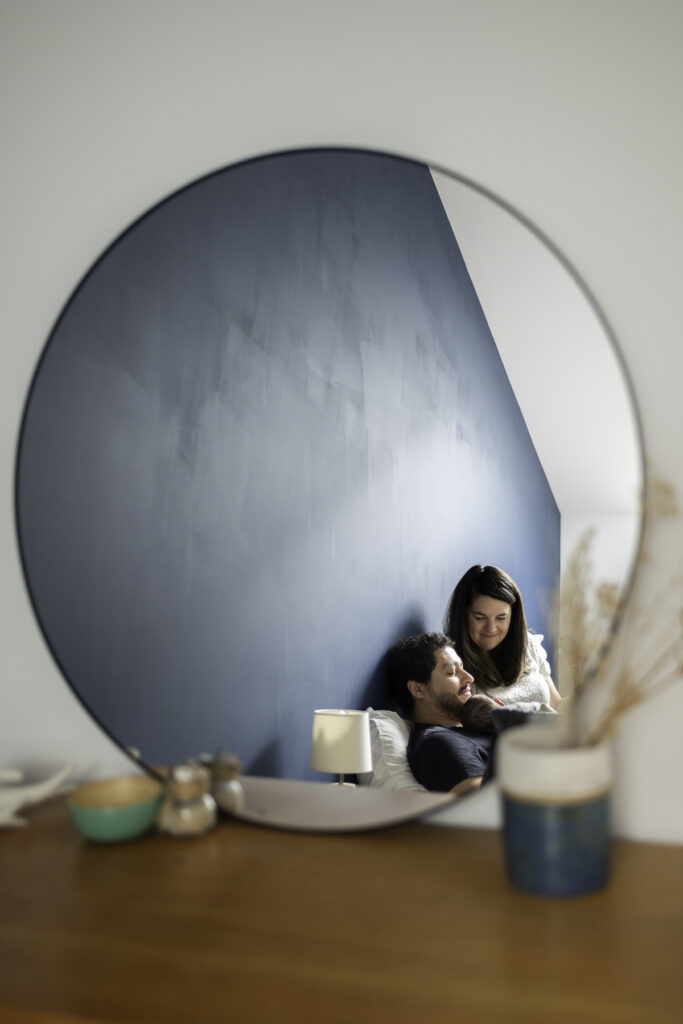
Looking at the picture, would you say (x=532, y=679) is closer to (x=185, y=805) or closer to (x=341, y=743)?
(x=341, y=743)

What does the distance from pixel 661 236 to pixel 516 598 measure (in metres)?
0.52

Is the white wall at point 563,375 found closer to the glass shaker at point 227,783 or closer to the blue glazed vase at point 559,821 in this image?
the blue glazed vase at point 559,821

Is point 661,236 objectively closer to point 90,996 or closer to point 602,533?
point 602,533

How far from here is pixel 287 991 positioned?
73cm

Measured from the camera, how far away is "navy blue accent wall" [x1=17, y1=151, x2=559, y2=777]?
3.90 ft

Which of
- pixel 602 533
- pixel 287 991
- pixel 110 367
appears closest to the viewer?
pixel 287 991

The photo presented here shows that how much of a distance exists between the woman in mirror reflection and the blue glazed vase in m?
0.18

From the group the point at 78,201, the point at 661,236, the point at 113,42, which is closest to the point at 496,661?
the point at 661,236

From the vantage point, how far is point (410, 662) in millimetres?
1136

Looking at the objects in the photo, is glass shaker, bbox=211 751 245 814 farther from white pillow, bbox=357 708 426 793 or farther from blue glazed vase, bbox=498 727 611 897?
blue glazed vase, bbox=498 727 611 897

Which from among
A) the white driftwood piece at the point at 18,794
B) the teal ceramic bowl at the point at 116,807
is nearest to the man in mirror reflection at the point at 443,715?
the teal ceramic bowl at the point at 116,807

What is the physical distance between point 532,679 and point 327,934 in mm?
425

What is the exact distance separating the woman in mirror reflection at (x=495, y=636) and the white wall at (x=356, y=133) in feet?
0.49

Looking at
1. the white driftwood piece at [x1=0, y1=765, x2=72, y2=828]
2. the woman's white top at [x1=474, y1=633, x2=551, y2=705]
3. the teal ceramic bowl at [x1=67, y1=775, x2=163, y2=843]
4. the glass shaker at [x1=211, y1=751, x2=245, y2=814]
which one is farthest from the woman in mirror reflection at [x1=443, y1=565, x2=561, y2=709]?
the white driftwood piece at [x1=0, y1=765, x2=72, y2=828]
